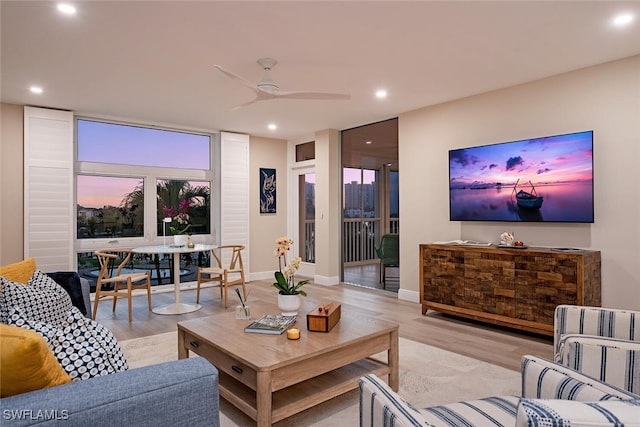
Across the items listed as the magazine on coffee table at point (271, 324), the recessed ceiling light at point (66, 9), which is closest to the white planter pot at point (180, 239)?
the magazine on coffee table at point (271, 324)

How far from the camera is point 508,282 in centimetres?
387

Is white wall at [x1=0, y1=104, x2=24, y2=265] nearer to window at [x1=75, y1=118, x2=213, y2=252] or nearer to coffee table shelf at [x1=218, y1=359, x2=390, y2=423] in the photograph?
window at [x1=75, y1=118, x2=213, y2=252]

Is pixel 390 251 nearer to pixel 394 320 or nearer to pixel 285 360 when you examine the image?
pixel 394 320

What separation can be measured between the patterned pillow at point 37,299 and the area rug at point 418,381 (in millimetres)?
972

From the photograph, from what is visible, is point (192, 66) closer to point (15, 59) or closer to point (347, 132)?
point (15, 59)

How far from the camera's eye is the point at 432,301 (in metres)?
4.52

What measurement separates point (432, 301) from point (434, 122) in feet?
7.29

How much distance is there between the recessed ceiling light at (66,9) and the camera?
2.64m

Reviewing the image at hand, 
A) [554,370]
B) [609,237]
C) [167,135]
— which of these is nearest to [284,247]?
[554,370]

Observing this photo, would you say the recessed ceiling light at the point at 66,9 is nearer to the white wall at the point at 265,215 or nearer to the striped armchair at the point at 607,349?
the striped armchair at the point at 607,349

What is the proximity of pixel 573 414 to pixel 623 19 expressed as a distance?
126 inches

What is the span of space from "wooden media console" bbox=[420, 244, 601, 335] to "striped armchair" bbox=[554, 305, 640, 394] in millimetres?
1400

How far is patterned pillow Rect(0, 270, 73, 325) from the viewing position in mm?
1997

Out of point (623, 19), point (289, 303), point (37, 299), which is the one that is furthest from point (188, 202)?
point (623, 19)
